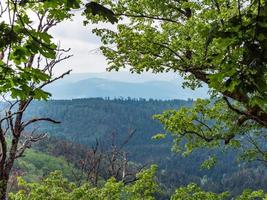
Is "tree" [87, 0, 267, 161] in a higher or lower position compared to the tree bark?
higher

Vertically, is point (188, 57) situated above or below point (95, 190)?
above

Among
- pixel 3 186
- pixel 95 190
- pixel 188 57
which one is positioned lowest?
pixel 95 190

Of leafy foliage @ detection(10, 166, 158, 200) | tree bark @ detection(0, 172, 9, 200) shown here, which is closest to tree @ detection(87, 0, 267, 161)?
leafy foliage @ detection(10, 166, 158, 200)

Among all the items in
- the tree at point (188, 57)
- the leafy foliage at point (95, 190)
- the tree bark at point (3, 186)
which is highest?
the tree at point (188, 57)

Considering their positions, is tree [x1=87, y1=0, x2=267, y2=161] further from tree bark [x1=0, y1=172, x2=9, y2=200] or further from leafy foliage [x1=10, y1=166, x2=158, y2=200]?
tree bark [x1=0, y1=172, x2=9, y2=200]

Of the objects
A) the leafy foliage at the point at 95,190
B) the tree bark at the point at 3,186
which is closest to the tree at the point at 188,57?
the leafy foliage at the point at 95,190

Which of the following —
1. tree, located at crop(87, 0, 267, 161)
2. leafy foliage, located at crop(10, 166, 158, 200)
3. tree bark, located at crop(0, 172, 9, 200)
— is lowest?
leafy foliage, located at crop(10, 166, 158, 200)

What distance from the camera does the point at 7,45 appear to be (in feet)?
15.0

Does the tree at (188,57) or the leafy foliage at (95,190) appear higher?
the tree at (188,57)

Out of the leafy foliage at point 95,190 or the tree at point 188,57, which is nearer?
the tree at point 188,57

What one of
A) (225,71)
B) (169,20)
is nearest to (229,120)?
(169,20)

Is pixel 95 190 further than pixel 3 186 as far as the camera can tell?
Yes

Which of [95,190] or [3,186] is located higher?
[3,186]

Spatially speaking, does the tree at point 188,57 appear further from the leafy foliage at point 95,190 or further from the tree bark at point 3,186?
the tree bark at point 3,186
